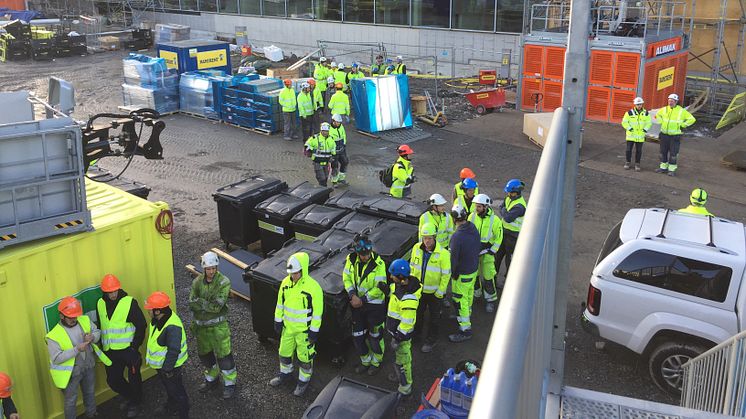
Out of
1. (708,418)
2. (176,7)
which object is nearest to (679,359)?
Answer: (708,418)

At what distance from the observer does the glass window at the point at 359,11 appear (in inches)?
1296

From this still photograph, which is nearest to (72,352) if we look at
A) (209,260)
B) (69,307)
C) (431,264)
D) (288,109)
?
(69,307)

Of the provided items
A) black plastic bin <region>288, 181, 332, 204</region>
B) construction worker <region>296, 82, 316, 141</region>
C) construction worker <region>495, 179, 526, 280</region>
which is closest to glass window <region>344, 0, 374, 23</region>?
construction worker <region>296, 82, 316, 141</region>

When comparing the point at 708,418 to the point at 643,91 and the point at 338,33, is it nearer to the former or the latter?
the point at 643,91

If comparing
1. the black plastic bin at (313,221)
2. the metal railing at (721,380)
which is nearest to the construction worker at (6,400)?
the black plastic bin at (313,221)

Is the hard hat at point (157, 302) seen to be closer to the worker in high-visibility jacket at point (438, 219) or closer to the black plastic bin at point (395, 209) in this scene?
the worker in high-visibility jacket at point (438, 219)

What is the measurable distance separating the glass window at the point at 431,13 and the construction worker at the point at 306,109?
1334cm

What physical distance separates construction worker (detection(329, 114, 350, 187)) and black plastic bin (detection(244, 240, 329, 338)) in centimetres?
619

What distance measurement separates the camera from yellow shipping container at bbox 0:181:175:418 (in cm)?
691

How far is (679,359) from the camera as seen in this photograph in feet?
25.9

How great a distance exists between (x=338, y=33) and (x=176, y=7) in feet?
49.8

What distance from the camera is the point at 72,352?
7074 mm

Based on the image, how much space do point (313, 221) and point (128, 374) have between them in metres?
4.07

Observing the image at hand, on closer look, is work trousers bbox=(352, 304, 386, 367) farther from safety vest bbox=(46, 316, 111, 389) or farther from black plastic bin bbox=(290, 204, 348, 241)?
safety vest bbox=(46, 316, 111, 389)
